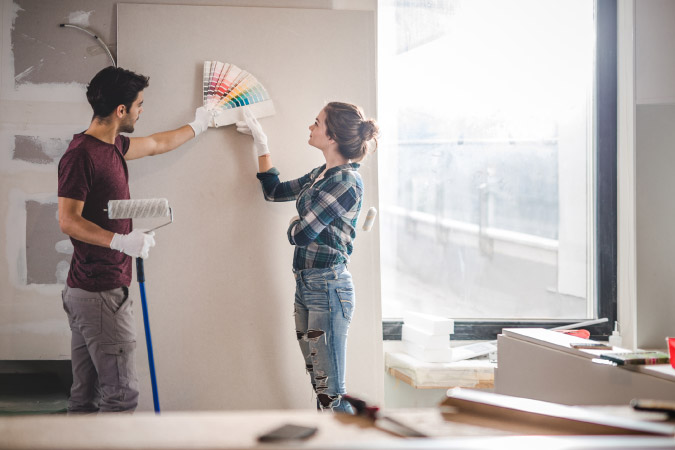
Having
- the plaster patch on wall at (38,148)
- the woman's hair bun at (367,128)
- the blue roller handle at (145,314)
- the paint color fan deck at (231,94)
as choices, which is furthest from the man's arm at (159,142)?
the woman's hair bun at (367,128)

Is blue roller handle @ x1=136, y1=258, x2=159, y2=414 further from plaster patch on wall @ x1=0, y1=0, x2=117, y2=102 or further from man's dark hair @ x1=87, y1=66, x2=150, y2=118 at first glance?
plaster patch on wall @ x1=0, y1=0, x2=117, y2=102

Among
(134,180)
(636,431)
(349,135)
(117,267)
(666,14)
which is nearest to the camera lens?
(636,431)

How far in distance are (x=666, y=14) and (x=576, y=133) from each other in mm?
765

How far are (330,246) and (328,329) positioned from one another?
369 millimetres

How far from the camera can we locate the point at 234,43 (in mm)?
2951

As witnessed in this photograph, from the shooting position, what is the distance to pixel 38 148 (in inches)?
112

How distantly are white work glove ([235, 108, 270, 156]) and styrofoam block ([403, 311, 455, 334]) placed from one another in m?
1.22

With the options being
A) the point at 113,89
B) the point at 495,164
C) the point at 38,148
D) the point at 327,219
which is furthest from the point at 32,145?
the point at 495,164

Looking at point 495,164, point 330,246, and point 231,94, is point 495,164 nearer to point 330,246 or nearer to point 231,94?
point 330,246

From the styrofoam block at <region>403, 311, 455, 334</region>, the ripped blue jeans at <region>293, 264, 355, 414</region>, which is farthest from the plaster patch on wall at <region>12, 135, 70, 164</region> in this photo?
the styrofoam block at <region>403, 311, 455, 334</region>

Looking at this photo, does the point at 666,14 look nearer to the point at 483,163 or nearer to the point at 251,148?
the point at 483,163

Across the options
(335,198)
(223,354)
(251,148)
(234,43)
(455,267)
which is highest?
(234,43)

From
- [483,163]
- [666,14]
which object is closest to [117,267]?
[483,163]

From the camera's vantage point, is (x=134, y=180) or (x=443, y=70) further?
(x=443, y=70)
